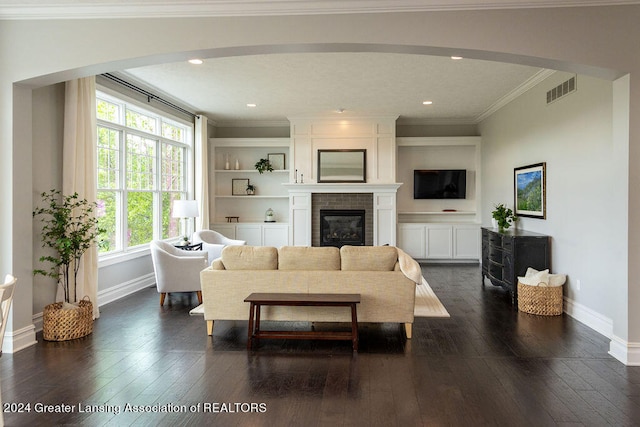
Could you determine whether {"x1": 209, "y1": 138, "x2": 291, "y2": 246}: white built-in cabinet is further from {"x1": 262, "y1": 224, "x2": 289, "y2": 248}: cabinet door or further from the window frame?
the window frame

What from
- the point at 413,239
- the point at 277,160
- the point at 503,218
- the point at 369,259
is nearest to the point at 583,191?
the point at 503,218

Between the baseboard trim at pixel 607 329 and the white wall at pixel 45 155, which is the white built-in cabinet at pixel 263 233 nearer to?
the white wall at pixel 45 155

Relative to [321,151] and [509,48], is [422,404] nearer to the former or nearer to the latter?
[509,48]

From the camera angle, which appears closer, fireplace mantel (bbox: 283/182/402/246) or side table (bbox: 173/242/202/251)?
side table (bbox: 173/242/202/251)

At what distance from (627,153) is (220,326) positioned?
3.93 meters

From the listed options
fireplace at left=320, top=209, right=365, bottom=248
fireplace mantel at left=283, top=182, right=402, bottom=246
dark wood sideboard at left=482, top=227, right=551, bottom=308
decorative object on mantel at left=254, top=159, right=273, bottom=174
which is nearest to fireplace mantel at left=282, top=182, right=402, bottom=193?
fireplace mantel at left=283, top=182, right=402, bottom=246

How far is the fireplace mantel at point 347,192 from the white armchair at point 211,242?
165 centimetres

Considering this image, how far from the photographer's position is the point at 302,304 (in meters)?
3.97

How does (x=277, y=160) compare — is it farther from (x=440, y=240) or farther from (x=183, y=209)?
(x=440, y=240)

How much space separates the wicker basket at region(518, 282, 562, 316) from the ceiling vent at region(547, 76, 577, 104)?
223cm

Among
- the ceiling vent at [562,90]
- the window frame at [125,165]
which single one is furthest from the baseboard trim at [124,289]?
the ceiling vent at [562,90]

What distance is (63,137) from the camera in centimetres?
488

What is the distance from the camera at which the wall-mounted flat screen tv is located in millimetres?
9523

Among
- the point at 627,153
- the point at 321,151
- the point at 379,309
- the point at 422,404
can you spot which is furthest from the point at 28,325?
the point at 321,151
